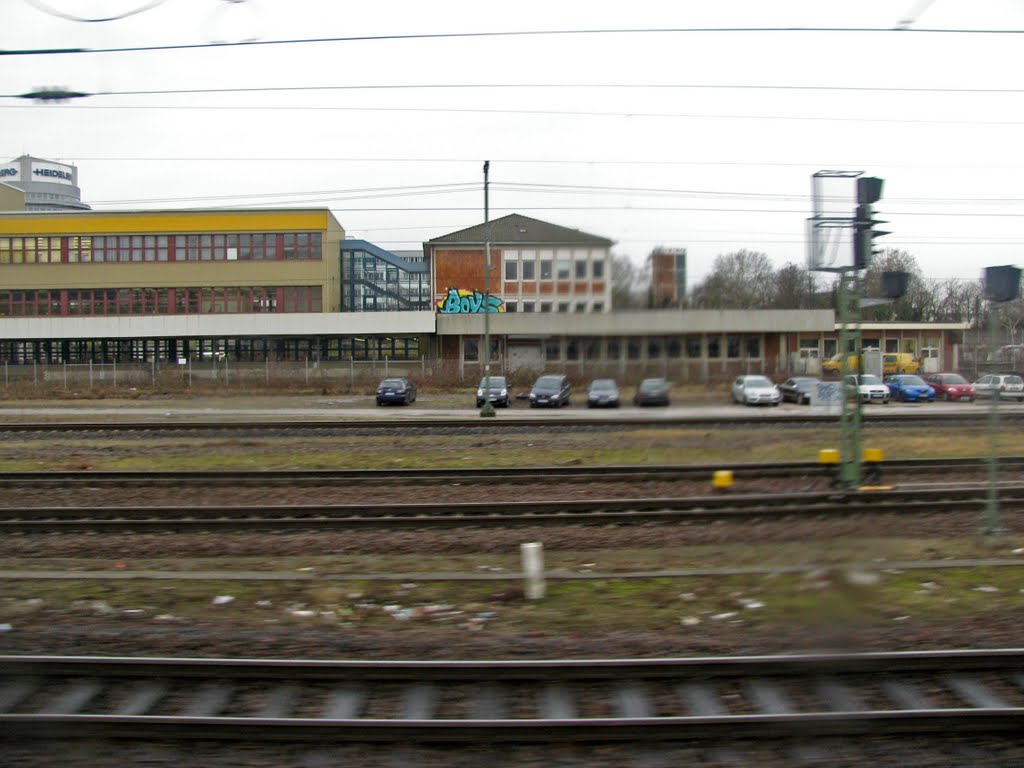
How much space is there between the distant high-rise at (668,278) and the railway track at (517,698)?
2.64m

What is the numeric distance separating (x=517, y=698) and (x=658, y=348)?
2678 millimetres

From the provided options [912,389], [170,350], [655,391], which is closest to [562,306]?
[655,391]

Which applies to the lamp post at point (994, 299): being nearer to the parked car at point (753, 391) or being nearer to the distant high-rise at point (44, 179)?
the parked car at point (753, 391)

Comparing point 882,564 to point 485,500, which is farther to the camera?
point 485,500

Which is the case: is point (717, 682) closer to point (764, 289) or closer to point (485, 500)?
point (764, 289)

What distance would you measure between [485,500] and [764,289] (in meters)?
6.25

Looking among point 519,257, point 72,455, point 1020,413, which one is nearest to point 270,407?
point 519,257

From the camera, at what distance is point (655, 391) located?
209 inches

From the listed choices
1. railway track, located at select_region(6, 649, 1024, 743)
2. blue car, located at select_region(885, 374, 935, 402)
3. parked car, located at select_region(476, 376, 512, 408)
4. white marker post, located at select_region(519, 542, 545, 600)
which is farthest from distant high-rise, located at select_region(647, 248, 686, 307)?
blue car, located at select_region(885, 374, 935, 402)

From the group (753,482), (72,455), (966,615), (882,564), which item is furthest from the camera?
(72,455)

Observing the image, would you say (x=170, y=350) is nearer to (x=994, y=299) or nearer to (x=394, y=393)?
(x=394, y=393)

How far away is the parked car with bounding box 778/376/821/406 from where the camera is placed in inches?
267

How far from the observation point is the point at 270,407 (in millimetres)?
11984

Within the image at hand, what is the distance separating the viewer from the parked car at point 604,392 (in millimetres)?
5617
